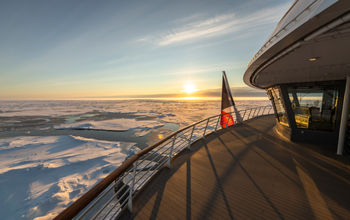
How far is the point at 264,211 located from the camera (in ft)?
9.27

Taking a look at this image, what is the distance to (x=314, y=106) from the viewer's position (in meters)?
6.96

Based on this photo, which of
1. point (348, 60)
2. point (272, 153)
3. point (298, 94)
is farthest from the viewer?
point (298, 94)

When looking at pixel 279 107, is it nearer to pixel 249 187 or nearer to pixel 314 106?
pixel 314 106

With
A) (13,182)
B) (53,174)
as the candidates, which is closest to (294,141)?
(53,174)

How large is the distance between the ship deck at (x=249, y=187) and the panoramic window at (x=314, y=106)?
158cm

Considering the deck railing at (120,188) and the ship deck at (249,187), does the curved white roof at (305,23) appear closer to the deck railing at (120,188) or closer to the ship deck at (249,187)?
the deck railing at (120,188)

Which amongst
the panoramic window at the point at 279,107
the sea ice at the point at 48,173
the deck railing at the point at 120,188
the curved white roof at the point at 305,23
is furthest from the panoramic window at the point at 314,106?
the sea ice at the point at 48,173

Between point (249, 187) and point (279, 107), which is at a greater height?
point (279, 107)

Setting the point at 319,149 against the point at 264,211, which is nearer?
the point at 264,211

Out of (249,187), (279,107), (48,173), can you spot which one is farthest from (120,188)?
(279,107)

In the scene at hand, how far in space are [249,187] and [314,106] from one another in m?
6.34

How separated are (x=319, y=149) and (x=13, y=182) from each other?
17.5m

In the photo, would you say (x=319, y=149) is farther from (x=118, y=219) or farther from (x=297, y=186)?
(x=118, y=219)

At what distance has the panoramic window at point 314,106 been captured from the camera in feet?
21.4
